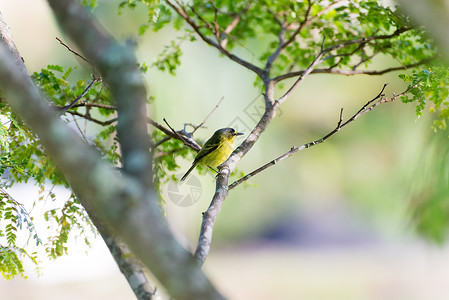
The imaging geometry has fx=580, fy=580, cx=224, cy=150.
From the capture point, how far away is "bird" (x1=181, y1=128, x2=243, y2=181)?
2.99 meters

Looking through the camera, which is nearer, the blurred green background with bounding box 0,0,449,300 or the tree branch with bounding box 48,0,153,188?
the tree branch with bounding box 48,0,153,188

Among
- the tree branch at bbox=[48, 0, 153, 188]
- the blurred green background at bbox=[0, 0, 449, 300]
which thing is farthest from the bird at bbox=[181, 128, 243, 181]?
the blurred green background at bbox=[0, 0, 449, 300]

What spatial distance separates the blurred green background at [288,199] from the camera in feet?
30.9

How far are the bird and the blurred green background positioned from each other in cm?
403

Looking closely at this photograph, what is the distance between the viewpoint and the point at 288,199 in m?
13.0

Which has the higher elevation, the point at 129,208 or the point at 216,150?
the point at 216,150

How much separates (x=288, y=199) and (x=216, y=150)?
1005 centimetres

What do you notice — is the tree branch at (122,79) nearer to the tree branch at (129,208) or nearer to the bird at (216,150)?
the tree branch at (129,208)

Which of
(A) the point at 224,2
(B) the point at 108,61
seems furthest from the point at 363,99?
A: (B) the point at 108,61

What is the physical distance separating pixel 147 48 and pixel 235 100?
69.1 inches

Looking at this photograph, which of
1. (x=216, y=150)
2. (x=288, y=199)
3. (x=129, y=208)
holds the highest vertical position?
(x=288, y=199)

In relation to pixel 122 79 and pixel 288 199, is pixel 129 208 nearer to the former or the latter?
pixel 122 79

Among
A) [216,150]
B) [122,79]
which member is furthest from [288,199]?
[122,79]

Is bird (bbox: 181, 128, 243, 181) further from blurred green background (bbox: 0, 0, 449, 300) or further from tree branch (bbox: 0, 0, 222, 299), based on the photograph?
blurred green background (bbox: 0, 0, 449, 300)
